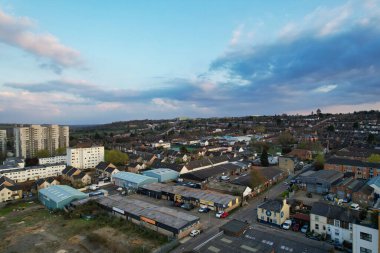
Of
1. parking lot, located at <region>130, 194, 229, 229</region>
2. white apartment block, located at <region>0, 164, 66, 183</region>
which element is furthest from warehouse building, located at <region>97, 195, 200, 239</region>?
Answer: white apartment block, located at <region>0, 164, 66, 183</region>

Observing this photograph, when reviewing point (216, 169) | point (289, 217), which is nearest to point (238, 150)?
point (216, 169)

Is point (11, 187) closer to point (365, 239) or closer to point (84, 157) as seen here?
point (84, 157)

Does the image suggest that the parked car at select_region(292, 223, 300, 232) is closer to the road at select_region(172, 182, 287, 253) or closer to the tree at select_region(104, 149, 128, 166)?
the road at select_region(172, 182, 287, 253)

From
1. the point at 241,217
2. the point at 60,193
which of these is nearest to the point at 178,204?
the point at 241,217

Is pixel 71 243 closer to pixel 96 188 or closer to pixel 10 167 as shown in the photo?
pixel 96 188

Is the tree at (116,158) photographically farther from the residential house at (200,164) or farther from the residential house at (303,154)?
the residential house at (303,154)
